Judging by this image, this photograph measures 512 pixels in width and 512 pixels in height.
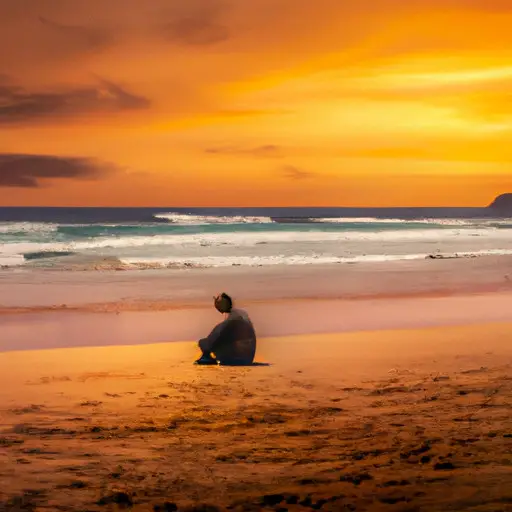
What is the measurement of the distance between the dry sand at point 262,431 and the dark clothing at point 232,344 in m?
0.28

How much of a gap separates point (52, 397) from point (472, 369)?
13.4 ft

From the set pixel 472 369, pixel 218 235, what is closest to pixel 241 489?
pixel 472 369

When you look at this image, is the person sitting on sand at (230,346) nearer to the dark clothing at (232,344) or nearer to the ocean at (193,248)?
the dark clothing at (232,344)

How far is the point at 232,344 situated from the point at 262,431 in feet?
10.2

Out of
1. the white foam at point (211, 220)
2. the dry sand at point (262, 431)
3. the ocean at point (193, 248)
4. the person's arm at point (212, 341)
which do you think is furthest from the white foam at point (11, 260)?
the white foam at point (211, 220)

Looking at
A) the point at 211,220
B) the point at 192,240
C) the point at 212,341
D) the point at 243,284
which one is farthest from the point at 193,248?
the point at 211,220

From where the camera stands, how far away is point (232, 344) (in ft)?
29.2

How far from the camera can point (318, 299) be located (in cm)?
1573

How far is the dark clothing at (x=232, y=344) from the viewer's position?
8898mm

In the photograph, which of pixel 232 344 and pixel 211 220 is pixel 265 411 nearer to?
pixel 232 344

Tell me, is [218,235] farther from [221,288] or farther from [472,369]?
[472,369]

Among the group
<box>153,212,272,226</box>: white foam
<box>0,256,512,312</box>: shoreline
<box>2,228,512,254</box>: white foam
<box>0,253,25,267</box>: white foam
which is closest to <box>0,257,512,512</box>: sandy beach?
<box>0,256,512,312</box>: shoreline

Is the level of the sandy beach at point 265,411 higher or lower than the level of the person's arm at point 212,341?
lower

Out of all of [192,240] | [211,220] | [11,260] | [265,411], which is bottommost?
[265,411]
